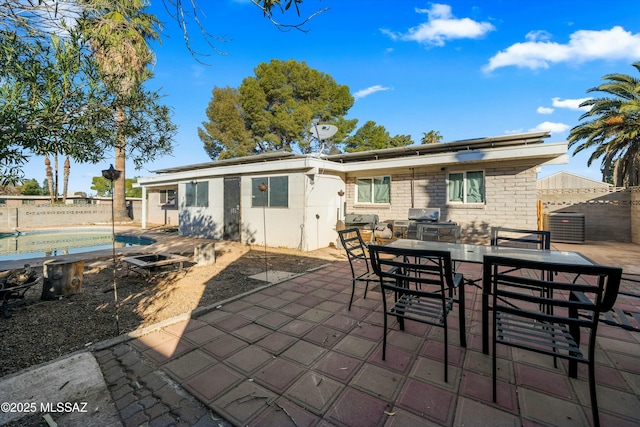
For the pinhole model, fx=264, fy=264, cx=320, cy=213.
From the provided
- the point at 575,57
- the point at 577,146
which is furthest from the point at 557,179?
the point at 575,57

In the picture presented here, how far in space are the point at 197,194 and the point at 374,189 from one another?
7.11m

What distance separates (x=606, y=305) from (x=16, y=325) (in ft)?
17.4

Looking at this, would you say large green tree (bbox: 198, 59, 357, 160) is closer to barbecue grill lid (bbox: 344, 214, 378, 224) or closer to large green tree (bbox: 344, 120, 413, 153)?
large green tree (bbox: 344, 120, 413, 153)

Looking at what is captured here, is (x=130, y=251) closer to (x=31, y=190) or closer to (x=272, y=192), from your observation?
(x=272, y=192)

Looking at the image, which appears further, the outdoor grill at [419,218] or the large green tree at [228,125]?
the large green tree at [228,125]

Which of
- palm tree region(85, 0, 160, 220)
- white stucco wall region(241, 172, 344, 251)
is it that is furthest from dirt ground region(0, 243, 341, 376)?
palm tree region(85, 0, 160, 220)

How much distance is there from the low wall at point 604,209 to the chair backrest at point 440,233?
6.05 m

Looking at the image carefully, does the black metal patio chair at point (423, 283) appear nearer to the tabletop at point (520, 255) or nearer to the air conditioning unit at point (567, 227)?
the tabletop at point (520, 255)

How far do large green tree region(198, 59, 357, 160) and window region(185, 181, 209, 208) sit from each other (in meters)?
7.81

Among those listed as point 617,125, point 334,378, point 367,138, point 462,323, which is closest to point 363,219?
point 462,323

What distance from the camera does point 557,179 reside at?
893 inches

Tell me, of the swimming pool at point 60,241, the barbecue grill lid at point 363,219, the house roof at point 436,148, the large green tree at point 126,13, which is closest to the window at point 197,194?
the house roof at point 436,148

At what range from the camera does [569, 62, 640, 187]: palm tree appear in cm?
1028

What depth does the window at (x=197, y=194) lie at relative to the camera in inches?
415
